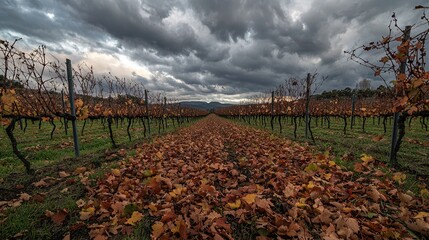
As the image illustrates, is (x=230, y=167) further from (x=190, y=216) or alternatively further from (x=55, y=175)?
(x=55, y=175)

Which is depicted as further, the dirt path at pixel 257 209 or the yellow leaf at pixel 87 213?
the yellow leaf at pixel 87 213

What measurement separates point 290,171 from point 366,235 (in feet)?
7.23

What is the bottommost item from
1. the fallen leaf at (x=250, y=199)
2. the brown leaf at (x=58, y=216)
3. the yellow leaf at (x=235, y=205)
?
the brown leaf at (x=58, y=216)

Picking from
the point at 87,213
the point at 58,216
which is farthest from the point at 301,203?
the point at 58,216

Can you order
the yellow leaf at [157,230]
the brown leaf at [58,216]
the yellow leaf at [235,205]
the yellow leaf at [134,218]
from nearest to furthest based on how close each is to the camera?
the yellow leaf at [157,230] < the yellow leaf at [134,218] < the brown leaf at [58,216] < the yellow leaf at [235,205]

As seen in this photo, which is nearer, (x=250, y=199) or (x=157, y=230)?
(x=157, y=230)

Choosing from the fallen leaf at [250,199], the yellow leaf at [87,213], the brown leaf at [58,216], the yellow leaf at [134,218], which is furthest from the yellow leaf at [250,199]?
the brown leaf at [58,216]

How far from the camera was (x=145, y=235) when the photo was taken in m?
2.30

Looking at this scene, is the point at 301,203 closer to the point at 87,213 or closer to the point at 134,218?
the point at 134,218

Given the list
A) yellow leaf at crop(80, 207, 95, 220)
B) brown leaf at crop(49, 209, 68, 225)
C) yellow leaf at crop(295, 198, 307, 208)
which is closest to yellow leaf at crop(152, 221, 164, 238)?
yellow leaf at crop(80, 207, 95, 220)

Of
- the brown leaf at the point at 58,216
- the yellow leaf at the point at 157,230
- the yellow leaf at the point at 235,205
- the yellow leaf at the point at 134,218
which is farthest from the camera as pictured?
the yellow leaf at the point at 235,205

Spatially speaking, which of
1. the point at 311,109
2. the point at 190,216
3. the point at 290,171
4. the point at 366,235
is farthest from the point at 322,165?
the point at 311,109

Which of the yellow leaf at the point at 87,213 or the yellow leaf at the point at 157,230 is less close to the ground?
the yellow leaf at the point at 157,230

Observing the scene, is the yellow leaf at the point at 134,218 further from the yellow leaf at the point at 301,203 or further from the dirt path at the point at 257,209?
the yellow leaf at the point at 301,203
